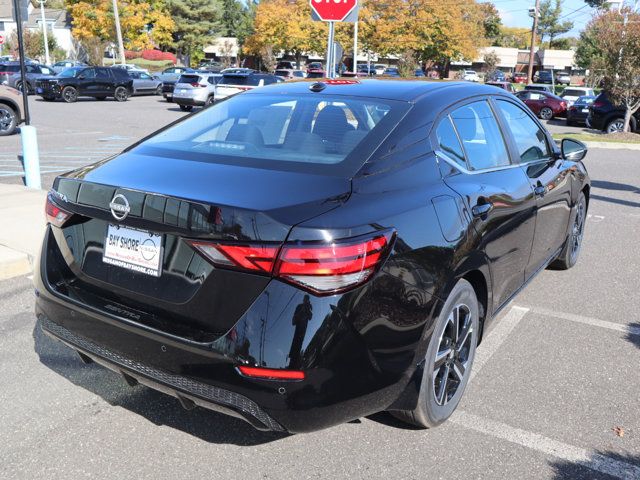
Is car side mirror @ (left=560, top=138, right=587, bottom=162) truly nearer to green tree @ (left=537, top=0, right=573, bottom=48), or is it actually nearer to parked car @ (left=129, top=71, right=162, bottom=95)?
parked car @ (left=129, top=71, right=162, bottom=95)

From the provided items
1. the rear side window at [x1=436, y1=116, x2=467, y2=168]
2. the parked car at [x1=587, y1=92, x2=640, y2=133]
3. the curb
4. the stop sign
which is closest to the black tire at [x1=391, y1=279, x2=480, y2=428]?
the rear side window at [x1=436, y1=116, x2=467, y2=168]

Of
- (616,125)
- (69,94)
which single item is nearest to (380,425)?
(616,125)

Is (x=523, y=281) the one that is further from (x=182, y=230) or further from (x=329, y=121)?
(x=182, y=230)

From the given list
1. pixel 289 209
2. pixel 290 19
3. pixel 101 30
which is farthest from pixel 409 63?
pixel 289 209

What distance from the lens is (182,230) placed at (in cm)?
250

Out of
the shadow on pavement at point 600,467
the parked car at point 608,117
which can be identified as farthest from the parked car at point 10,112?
the parked car at point 608,117

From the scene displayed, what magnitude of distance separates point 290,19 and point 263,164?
190ft

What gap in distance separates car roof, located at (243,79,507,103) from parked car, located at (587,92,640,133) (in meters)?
19.1

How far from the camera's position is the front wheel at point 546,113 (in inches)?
1061

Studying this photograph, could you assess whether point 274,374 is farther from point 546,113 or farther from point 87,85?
point 87,85

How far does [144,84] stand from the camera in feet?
113

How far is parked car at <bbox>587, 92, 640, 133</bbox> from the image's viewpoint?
68.3ft

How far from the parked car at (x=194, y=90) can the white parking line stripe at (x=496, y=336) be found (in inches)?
874

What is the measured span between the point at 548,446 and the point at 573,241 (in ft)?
10.3
